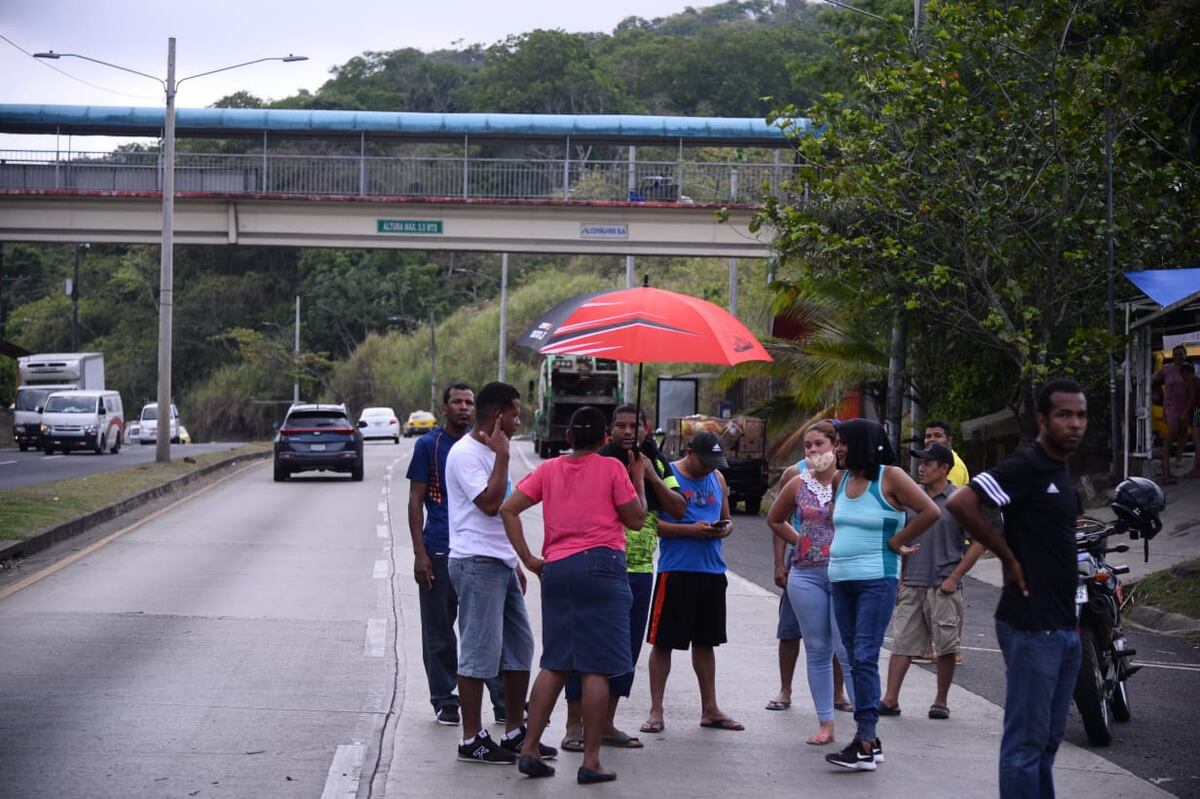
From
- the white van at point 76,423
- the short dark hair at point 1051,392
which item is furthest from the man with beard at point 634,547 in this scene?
the white van at point 76,423

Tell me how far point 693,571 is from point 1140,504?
258cm

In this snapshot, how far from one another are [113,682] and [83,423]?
3505cm

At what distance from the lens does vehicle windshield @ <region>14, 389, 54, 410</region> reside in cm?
4612

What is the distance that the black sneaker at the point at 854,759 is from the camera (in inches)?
291

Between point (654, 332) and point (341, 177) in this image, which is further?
point (341, 177)

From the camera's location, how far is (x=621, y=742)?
7.89 m

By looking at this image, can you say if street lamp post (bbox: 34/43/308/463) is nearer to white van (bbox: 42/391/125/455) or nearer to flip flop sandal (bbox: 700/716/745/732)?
white van (bbox: 42/391/125/455)

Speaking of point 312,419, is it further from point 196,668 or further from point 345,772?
point 345,772

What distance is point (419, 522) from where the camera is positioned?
820 cm

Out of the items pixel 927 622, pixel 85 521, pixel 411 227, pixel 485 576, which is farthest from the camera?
pixel 411 227

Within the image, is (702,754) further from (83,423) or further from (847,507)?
(83,423)

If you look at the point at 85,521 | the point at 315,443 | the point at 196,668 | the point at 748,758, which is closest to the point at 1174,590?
the point at 748,758

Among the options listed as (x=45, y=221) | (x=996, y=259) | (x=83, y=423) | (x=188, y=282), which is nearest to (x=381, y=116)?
(x=45, y=221)

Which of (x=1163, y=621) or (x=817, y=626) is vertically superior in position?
(x=817, y=626)
